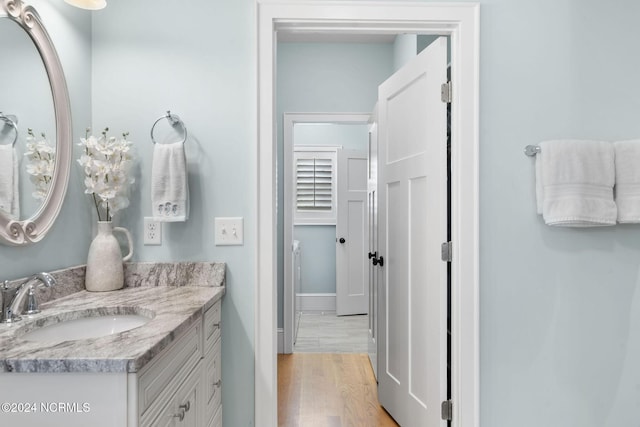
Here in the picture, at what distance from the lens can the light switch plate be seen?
67.2 inches

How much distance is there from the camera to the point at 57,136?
1.48m

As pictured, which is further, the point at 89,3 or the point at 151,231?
the point at 151,231

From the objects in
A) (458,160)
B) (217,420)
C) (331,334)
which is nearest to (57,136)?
(217,420)

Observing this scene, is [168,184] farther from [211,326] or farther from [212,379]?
[212,379]

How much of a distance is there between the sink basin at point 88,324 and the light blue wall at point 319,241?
3.46 meters

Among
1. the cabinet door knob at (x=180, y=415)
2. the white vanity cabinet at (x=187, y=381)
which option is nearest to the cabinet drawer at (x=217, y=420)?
the white vanity cabinet at (x=187, y=381)

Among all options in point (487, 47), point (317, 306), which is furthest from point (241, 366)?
point (317, 306)

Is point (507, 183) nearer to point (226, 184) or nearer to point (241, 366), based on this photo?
point (226, 184)

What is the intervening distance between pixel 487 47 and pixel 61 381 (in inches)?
74.5

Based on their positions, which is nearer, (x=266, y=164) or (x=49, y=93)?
(x=49, y=93)

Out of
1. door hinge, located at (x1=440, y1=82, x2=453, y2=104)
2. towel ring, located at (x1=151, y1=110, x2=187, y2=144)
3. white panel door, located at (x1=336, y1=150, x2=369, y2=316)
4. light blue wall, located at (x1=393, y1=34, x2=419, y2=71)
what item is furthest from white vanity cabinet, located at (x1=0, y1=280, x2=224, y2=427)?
white panel door, located at (x1=336, y1=150, x2=369, y2=316)

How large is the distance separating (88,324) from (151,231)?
509mm

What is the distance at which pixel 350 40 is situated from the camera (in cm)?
335

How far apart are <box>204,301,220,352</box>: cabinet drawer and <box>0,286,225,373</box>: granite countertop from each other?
0.04 metres
